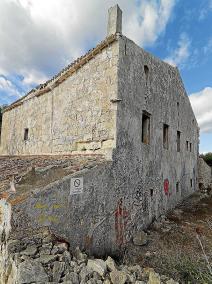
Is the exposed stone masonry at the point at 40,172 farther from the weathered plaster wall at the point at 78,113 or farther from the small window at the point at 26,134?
the small window at the point at 26,134

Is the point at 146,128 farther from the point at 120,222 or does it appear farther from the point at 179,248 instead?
the point at 179,248

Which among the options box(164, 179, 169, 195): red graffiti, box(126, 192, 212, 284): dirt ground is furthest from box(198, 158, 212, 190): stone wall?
box(164, 179, 169, 195): red graffiti

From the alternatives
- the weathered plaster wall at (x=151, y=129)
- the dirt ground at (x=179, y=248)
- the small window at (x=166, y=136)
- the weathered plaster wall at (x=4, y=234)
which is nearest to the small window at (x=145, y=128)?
the weathered plaster wall at (x=151, y=129)

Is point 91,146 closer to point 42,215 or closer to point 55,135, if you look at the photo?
point 55,135

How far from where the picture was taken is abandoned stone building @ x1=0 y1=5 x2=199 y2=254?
14.8ft

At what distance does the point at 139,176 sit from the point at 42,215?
385 cm

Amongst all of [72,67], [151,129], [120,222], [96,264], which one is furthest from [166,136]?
[96,264]

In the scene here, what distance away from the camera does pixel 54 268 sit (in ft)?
10.5

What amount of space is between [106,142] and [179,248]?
10.8 feet

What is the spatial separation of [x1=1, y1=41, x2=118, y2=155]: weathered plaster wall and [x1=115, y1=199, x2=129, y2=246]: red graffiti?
1.60m

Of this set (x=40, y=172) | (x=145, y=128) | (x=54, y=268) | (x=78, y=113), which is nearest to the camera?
(x=54, y=268)

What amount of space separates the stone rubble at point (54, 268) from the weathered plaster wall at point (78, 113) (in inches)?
123

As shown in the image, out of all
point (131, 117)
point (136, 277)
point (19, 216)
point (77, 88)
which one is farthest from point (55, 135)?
point (136, 277)

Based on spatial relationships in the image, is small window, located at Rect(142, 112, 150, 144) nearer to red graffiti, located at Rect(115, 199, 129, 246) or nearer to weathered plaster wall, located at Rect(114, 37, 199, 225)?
weathered plaster wall, located at Rect(114, 37, 199, 225)
